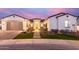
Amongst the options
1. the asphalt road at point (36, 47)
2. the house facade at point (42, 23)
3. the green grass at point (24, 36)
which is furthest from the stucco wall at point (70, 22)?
the green grass at point (24, 36)

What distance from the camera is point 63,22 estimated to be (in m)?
1.85

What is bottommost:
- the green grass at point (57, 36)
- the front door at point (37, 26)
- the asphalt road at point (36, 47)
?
the asphalt road at point (36, 47)

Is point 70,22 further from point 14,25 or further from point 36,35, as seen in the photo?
point 14,25

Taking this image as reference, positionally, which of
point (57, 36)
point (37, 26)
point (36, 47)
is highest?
point (37, 26)

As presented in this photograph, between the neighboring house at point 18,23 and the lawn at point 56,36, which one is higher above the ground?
the neighboring house at point 18,23

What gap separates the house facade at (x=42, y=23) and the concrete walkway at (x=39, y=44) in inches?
6.3

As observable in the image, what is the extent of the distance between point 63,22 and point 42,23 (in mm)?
296

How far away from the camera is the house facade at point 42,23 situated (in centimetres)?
183

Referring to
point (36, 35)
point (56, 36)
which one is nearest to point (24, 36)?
point (36, 35)

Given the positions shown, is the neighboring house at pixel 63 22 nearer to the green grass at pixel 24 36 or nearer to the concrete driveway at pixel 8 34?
the green grass at pixel 24 36

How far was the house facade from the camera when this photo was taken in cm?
183

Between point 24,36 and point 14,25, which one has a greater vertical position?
point 14,25

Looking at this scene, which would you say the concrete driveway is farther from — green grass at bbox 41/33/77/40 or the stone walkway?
green grass at bbox 41/33/77/40
